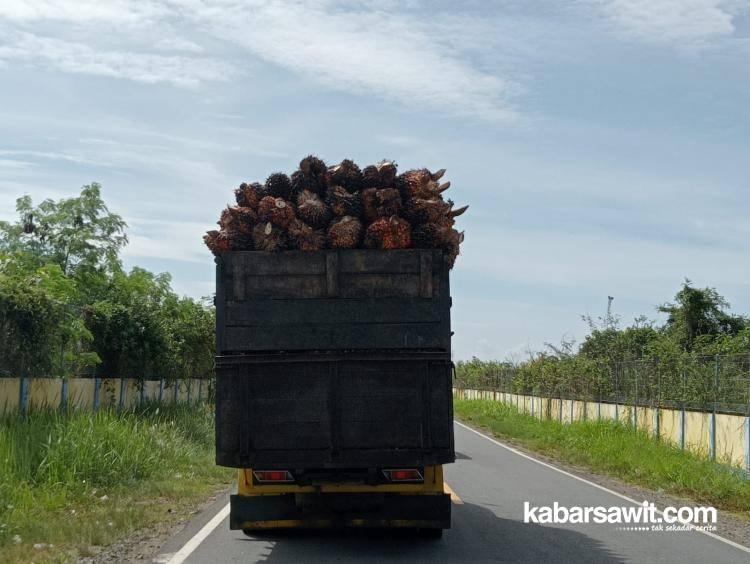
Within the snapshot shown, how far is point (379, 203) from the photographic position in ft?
29.7

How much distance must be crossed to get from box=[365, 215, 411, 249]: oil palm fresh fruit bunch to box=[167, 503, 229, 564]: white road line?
11.0 feet

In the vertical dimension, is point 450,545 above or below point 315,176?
below

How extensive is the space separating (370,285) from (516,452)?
52.0 ft

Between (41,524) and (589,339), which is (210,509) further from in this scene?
(589,339)

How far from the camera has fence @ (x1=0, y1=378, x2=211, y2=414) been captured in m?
14.3

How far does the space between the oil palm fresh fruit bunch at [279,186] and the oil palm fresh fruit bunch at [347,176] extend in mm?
437

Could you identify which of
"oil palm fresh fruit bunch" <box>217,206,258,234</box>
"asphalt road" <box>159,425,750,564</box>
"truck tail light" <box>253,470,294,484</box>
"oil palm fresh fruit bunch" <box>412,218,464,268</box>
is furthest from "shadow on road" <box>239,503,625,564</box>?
"oil palm fresh fruit bunch" <box>217,206,258,234</box>

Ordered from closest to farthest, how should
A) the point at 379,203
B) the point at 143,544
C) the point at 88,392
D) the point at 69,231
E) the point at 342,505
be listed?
the point at 342,505 → the point at 379,203 → the point at 143,544 → the point at 88,392 → the point at 69,231

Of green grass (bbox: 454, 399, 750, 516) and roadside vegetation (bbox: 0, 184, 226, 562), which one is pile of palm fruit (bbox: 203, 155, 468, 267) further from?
green grass (bbox: 454, 399, 750, 516)

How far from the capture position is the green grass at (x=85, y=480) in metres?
9.45

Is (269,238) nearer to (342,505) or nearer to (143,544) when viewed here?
(342,505)

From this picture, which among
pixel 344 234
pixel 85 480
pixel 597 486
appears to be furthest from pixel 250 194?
pixel 597 486

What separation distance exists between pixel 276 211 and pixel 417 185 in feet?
4.84

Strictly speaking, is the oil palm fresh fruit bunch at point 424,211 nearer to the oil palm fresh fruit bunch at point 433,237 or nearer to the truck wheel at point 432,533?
the oil palm fresh fruit bunch at point 433,237
